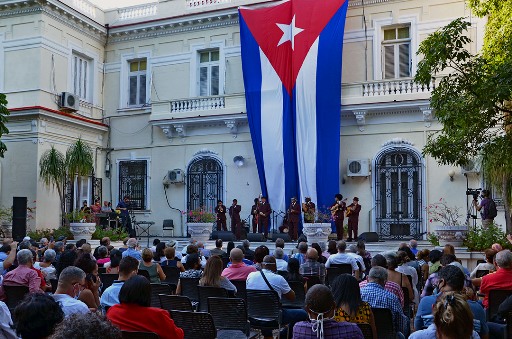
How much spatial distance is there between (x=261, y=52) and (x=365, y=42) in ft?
11.9

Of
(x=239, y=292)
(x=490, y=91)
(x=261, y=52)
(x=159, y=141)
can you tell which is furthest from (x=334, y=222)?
(x=239, y=292)

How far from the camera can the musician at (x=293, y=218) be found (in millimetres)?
18203

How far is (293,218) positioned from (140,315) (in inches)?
545

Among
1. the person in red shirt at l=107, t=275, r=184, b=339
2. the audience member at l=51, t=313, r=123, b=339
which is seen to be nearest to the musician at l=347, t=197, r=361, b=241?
the person in red shirt at l=107, t=275, r=184, b=339

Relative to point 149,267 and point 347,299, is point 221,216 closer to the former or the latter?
point 149,267

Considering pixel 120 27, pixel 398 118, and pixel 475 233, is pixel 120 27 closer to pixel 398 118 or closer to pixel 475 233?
pixel 398 118

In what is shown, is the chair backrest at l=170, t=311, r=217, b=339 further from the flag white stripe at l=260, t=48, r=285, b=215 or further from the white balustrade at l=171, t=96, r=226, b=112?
the white balustrade at l=171, t=96, r=226, b=112

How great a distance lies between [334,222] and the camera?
1805cm

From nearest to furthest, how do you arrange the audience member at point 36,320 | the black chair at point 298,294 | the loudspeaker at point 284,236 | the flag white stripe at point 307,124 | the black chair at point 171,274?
1. the audience member at point 36,320
2. the black chair at point 298,294
3. the black chair at point 171,274
4. the loudspeaker at point 284,236
5. the flag white stripe at point 307,124

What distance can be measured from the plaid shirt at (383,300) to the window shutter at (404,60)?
49.7ft

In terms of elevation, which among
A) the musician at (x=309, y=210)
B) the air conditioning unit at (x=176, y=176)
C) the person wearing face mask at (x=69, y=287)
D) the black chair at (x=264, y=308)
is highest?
the air conditioning unit at (x=176, y=176)

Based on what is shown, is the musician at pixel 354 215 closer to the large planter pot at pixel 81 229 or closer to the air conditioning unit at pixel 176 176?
the air conditioning unit at pixel 176 176

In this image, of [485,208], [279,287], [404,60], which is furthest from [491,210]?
[279,287]

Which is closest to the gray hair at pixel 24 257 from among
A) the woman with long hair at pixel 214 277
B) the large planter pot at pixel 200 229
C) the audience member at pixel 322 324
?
the woman with long hair at pixel 214 277
